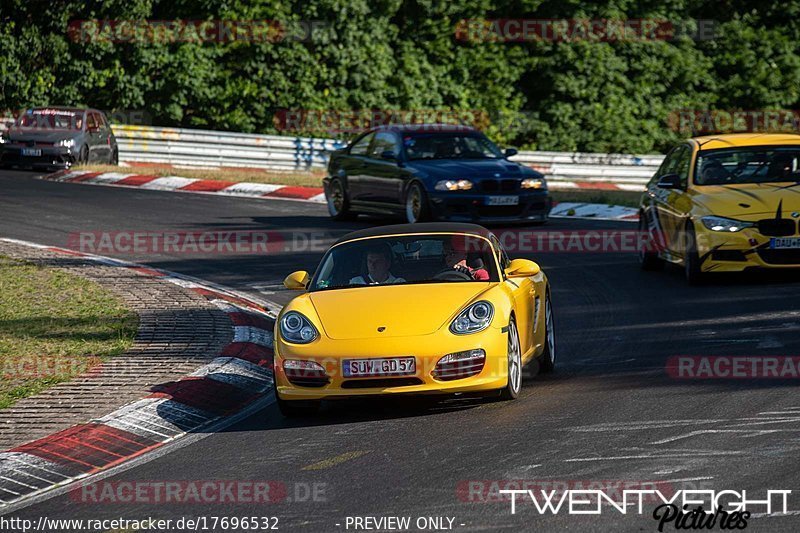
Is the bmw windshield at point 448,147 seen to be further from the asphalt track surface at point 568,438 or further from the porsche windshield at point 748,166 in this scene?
the asphalt track surface at point 568,438

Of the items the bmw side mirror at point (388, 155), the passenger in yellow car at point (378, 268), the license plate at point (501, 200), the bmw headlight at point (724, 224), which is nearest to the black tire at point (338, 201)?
the bmw side mirror at point (388, 155)

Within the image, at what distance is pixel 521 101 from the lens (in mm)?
38094

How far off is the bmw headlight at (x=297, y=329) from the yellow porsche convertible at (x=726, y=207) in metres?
6.22

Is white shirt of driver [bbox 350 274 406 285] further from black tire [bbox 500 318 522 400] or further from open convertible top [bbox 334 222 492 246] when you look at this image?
black tire [bbox 500 318 522 400]

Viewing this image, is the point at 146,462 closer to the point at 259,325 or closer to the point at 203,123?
the point at 259,325

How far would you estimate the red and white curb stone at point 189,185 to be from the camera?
82.9ft

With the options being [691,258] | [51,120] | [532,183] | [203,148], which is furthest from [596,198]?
[51,120]

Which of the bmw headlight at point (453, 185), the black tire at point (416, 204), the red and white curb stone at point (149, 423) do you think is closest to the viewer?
the red and white curb stone at point (149, 423)

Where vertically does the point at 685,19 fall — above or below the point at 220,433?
above

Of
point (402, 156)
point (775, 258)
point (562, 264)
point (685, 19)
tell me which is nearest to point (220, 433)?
point (775, 258)

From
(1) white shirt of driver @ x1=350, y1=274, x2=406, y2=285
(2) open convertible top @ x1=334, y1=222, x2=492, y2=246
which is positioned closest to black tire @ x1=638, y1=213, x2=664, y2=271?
(2) open convertible top @ x1=334, y1=222, x2=492, y2=246

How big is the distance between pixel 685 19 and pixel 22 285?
2898 cm

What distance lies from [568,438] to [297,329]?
2134 mm

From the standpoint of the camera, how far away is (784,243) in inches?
544
